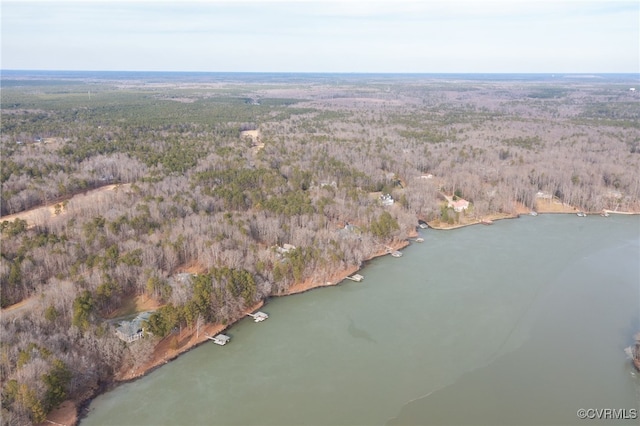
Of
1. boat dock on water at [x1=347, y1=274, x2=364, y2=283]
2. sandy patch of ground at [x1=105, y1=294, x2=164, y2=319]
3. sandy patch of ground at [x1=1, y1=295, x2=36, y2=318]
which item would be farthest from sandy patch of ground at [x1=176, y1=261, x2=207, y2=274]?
boat dock on water at [x1=347, y1=274, x2=364, y2=283]

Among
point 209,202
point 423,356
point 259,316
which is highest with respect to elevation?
point 209,202

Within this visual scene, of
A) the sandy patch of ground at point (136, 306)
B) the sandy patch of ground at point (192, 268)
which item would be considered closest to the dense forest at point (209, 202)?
the sandy patch of ground at point (192, 268)

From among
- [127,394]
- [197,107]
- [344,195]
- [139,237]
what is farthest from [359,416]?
[197,107]

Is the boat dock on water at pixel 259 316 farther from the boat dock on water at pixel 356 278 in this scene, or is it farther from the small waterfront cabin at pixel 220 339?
the boat dock on water at pixel 356 278

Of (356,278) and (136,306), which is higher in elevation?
(136,306)

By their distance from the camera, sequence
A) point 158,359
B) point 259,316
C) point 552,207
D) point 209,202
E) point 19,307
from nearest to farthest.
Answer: point 158,359 → point 19,307 → point 259,316 → point 209,202 → point 552,207

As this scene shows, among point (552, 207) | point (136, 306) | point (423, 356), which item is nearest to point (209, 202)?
point (136, 306)

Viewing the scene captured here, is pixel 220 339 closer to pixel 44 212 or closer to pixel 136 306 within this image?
pixel 136 306
